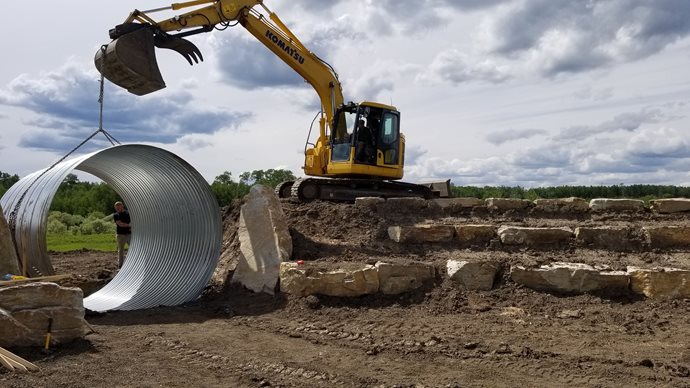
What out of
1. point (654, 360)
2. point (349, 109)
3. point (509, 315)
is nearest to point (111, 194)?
point (349, 109)

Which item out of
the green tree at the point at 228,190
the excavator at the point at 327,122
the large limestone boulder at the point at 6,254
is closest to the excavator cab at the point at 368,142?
the excavator at the point at 327,122

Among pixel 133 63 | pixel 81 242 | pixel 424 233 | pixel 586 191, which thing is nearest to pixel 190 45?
pixel 133 63

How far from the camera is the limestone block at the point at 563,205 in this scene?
10461mm

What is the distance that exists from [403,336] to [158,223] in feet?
17.8

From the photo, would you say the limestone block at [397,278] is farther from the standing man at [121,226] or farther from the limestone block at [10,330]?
the standing man at [121,226]

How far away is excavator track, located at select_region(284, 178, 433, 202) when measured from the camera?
1325 centimetres

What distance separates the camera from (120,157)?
966 centimetres

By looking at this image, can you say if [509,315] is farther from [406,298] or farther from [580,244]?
[580,244]

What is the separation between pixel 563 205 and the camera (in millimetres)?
10578

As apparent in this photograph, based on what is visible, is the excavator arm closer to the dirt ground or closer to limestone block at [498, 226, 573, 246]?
the dirt ground

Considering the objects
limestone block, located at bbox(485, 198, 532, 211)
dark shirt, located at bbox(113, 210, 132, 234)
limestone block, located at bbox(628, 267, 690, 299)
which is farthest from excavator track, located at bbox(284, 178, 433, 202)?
limestone block, located at bbox(628, 267, 690, 299)

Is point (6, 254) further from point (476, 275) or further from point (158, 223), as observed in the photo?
point (476, 275)

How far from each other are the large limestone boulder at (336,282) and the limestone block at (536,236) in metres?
2.28

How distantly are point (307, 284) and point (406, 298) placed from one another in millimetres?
1300
